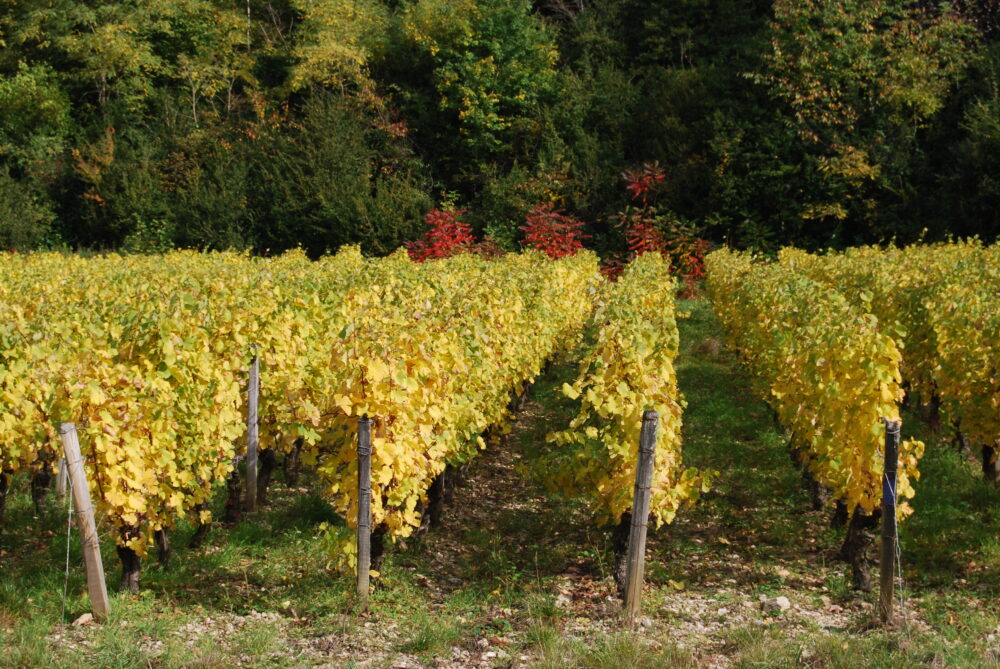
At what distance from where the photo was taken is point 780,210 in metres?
21.0

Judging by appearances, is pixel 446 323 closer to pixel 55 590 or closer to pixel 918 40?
pixel 55 590

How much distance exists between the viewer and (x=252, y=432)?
617 cm

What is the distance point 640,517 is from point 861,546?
4.89 ft

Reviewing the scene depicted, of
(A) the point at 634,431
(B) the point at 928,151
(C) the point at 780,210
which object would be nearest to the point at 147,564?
(A) the point at 634,431

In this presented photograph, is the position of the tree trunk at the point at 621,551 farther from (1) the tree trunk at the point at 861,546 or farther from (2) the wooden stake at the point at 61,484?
(2) the wooden stake at the point at 61,484

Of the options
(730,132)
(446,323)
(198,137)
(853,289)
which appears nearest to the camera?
(446,323)

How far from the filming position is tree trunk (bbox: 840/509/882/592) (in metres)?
4.68

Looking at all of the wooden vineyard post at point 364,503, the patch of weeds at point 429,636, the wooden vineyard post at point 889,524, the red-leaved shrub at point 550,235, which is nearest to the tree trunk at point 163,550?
the wooden vineyard post at point 364,503

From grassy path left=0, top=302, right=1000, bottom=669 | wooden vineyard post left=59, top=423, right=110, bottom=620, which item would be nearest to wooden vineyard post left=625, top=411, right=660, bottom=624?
grassy path left=0, top=302, right=1000, bottom=669

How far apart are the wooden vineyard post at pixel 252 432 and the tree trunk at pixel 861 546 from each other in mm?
4268

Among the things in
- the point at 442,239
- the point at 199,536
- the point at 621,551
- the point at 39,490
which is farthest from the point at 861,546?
the point at 442,239

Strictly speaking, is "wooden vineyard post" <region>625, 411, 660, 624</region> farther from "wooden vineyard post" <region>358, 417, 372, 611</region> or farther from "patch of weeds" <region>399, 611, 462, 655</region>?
"wooden vineyard post" <region>358, 417, 372, 611</region>

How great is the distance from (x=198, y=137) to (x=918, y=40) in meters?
21.0

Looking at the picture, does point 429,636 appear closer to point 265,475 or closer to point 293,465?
point 265,475
